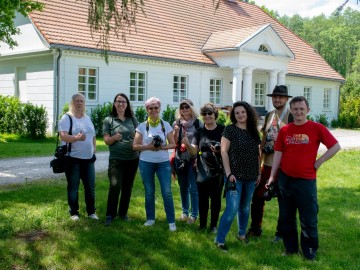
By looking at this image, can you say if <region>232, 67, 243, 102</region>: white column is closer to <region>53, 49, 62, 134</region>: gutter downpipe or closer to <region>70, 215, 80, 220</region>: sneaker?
<region>53, 49, 62, 134</region>: gutter downpipe

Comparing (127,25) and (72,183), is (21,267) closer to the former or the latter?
(72,183)

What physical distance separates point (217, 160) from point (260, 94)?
72.4ft

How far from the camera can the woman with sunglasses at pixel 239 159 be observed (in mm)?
5328

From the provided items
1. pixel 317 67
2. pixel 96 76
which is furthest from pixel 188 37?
pixel 317 67

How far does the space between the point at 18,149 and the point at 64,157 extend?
8.20 meters

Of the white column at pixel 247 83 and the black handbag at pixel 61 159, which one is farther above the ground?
the white column at pixel 247 83

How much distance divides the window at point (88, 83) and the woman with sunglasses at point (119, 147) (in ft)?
40.4

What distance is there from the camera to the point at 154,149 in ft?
19.5

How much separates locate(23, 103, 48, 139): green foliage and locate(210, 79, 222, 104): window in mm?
9694

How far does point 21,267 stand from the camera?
480 centimetres

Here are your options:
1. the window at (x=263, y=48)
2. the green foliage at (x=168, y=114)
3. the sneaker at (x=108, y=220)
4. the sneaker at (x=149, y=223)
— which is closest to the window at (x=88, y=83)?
the green foliage at (x=168, y=114)

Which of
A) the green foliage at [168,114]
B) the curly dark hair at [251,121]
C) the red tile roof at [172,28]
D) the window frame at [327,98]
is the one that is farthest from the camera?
the window frame at [327,98]

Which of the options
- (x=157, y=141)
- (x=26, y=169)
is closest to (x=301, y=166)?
(x=157, y=141)

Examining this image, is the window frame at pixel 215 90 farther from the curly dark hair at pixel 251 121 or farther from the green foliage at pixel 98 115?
the curly dark hair at pixel 251 121
